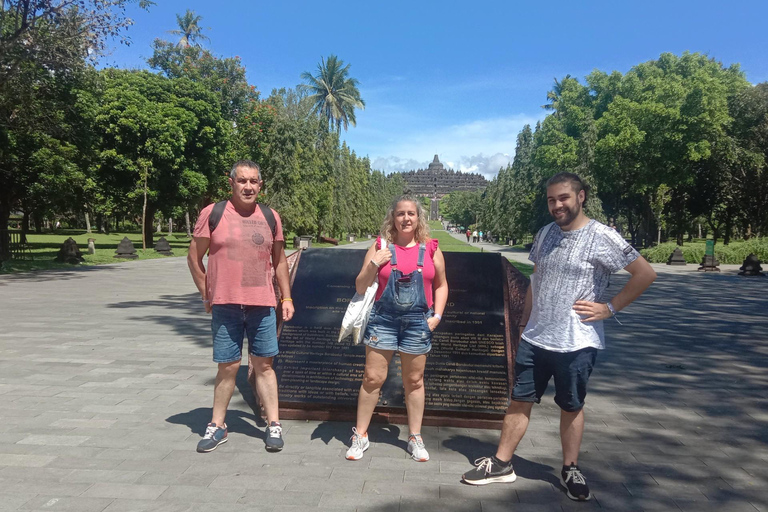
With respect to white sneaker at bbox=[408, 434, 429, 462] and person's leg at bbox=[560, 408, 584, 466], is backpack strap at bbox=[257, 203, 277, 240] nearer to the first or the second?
white sneaker at bbox=[408, 434, 429, 462]

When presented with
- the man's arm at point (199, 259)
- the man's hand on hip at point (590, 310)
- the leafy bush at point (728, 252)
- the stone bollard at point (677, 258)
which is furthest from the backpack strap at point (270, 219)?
the leafy bush at point (728, 252)

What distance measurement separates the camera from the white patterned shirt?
3170 mm

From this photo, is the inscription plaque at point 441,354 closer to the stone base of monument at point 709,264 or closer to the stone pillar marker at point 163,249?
the stone base of monument at point 709,264

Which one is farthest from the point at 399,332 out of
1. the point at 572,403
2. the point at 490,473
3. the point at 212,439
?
the point at 212,439

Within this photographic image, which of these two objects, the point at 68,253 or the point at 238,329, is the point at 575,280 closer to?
the point at 238,329

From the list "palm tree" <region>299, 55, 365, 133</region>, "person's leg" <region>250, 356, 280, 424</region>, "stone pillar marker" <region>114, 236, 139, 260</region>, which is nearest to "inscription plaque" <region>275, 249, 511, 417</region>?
"person's leg" <region>250, 356, 280, 424</region>

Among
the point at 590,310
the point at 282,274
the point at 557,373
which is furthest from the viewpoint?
the point at 282,274

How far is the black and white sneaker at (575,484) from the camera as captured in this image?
10.8 feet

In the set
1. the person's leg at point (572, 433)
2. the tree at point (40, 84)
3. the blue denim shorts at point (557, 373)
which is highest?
the tree at point (40, 84)

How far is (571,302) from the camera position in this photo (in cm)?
321

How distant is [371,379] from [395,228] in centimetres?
99

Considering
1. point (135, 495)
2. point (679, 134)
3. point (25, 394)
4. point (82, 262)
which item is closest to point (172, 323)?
point (25, 394)

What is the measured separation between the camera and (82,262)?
72.2 ft

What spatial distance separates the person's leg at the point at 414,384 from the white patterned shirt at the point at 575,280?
795 millimetres
